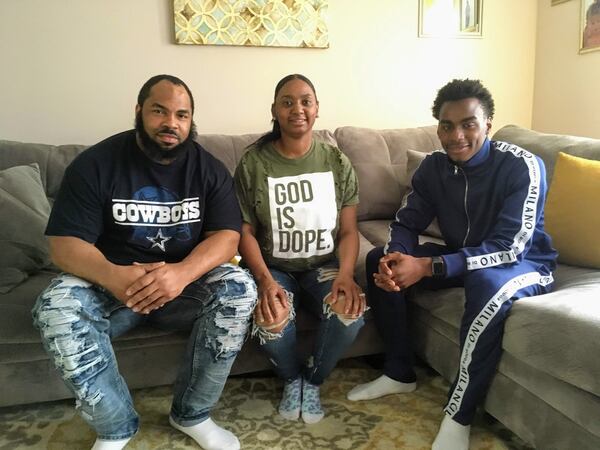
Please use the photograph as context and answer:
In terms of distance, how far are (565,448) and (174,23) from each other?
2.34 meters

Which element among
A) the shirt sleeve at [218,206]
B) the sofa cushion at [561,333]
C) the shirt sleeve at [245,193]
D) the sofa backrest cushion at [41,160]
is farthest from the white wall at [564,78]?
the sofa backrest cushion at [41,160]

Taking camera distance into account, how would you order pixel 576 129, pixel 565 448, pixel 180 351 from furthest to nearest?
pixel 576 129 < pixel 180 351 < pixel 565 448

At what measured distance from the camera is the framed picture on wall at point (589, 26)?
101 inches

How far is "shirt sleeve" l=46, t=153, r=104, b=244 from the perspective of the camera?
144 centimetres

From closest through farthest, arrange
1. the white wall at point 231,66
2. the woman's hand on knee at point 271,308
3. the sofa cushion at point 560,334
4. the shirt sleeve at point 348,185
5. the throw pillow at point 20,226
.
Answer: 1. the sofa cushion at point 560,334
2. the woman's hand on knee at point 271,308
3. the throw pillow at point 20,226
4. the shirt sleeve at point 348,185
5. the white wall at point 231,66

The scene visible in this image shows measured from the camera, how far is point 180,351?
1.71 meters

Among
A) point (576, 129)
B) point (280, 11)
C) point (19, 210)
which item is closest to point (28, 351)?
point (19, 210)

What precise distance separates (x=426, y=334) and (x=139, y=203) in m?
1.06

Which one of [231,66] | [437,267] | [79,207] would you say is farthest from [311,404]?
[231,66]

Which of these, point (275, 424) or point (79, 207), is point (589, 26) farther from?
point (79, 207)

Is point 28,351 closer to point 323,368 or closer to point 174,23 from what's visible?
point 323,368

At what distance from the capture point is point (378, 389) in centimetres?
173

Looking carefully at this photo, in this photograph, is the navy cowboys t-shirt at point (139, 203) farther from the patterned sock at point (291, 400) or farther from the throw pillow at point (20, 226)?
the patterned sock at point (291, 400)

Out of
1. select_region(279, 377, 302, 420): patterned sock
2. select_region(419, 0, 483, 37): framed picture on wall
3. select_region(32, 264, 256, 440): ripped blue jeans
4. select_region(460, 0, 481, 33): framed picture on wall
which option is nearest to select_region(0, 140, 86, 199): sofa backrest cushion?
select_region(32, 264, 256, 440): ripped blue jeans
